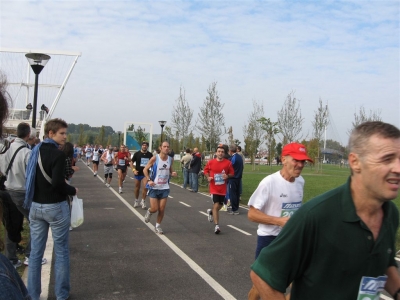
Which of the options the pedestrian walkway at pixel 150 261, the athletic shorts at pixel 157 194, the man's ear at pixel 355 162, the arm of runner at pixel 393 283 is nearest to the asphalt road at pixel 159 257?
the pedestrian walkway at pixel 150 261

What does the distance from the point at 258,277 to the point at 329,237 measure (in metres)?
0.41

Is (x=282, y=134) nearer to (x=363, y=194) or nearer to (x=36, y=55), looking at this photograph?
(x=36, y=55)

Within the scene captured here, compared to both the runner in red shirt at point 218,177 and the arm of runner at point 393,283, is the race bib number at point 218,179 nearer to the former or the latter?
the runner in red shirt at point 218,177

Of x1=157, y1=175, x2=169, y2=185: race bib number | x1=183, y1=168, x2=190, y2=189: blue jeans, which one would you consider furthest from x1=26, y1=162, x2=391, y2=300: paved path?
x1=183, y1=168, x2=190, y2=189: blue jeans

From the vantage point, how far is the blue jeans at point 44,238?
5.13 m

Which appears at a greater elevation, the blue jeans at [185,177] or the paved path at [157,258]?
the blue jeans at [185,177]

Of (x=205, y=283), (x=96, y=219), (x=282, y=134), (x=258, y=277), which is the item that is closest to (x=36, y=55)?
(x=96, y=219)

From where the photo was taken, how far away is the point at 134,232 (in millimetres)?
9859

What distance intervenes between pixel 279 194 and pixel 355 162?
2487 millimetres

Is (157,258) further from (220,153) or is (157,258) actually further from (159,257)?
(220,153)

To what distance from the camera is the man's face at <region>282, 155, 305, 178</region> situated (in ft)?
15.4

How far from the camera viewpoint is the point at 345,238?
82.4 inches

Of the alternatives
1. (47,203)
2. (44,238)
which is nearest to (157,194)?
(44,238)

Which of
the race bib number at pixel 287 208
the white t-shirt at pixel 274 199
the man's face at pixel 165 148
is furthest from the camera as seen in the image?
the man's face at pixel 165 148
